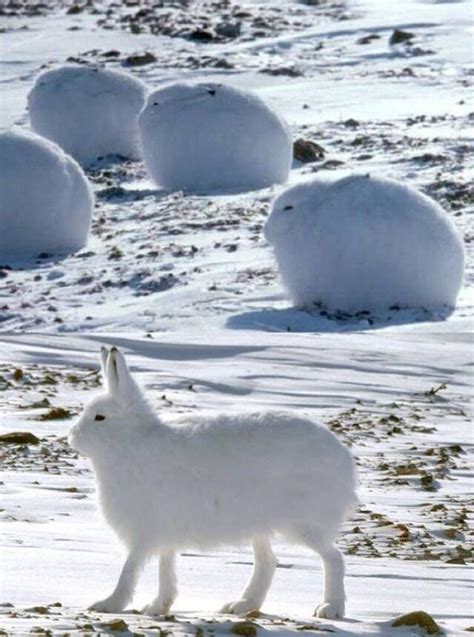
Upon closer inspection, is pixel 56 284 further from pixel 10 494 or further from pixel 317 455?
pixel 317 455

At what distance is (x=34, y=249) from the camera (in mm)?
17672

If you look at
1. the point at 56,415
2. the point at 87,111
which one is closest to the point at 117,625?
the point at 56,415

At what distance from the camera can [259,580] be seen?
4.65 m

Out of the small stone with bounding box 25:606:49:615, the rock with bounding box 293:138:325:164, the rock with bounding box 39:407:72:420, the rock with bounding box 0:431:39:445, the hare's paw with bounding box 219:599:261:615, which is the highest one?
the small stone with bounding box 25:606:49:615

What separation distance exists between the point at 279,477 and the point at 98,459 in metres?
0.58

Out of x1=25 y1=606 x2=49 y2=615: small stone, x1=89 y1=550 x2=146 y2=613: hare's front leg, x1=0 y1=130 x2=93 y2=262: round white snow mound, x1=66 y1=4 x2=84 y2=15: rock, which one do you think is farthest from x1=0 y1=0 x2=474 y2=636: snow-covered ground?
x1=66 y1=4 x2=84 y2=15: rock

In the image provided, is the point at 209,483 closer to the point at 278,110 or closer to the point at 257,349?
the point at 257,349

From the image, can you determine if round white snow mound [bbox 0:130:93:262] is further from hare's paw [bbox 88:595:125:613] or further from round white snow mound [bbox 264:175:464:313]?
hare's paw [bbox 88:595:125:613]

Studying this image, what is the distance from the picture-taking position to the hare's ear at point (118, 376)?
4.47 meters

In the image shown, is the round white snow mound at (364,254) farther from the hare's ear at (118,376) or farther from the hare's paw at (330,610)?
the hare's paw at (330,610)

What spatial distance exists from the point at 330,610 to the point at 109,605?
671 millimetres

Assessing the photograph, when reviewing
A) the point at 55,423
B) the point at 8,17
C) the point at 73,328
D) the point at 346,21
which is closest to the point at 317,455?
the point at 55,423

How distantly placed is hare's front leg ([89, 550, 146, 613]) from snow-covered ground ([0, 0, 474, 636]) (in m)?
0.13

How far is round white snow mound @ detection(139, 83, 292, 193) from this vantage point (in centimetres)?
2011
